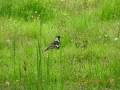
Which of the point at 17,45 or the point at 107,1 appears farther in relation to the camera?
the point at 107,1

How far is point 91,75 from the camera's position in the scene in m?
4.78

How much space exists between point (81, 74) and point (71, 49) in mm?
901

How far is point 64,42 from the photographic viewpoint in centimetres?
602

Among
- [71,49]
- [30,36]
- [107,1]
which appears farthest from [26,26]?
[107,1]

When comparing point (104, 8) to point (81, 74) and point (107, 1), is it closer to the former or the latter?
point (107, 1)

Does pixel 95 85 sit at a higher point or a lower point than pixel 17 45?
lower

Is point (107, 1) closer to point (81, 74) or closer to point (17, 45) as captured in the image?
point (17, 45)

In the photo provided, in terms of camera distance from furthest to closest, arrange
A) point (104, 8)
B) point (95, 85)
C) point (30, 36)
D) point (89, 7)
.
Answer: point (89, 7), point (104, 8), point (30, 36), point (95, 85)

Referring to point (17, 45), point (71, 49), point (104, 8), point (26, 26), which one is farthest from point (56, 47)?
point (104, 8)

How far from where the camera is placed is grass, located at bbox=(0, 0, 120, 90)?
184 inches

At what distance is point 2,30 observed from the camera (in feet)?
20.9

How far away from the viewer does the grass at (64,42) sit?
467 centimetres

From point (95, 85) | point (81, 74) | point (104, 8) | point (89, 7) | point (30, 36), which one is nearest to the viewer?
point (95, 85)

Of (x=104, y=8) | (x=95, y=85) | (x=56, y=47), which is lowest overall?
(x=95, y=85)
